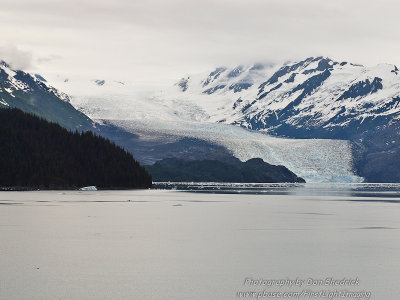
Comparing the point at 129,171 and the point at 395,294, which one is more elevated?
the point at 129,171

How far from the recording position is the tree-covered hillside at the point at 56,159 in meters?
158

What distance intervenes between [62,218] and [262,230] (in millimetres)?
16980

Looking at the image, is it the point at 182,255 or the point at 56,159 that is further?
the point at 56,159

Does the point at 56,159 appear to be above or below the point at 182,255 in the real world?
above

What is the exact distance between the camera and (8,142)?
172m

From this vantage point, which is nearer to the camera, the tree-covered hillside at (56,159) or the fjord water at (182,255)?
the fjord water at (182,255)

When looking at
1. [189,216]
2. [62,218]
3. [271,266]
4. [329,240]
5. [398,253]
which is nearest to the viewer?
[271,266]

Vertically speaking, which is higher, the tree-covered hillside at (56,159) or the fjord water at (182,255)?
the tree-covered hillside at (56,159)

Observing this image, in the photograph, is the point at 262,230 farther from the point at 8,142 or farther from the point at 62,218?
the point at 8,142

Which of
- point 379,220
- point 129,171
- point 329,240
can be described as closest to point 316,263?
point 329,240

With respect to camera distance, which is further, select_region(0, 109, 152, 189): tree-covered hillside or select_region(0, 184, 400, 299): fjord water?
select_region(0, 109, 152, 189): tree-covered hillside

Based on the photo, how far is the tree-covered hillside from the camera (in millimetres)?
158000

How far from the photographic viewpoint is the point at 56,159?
554ft

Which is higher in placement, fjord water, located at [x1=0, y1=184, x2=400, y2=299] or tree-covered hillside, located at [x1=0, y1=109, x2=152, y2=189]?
tree-covered hillside, located at [x1=0, y1=109, x2=152, y2=189]
